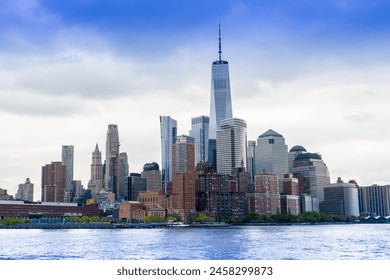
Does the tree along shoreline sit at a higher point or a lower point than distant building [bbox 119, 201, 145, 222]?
lower

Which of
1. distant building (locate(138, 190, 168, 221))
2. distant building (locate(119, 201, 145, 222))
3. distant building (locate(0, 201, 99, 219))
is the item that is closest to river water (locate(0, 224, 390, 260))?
distant building (locate(0, 201, 99, 219))

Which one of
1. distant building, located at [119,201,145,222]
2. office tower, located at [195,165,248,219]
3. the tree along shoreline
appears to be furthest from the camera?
office tower, located at [195,165,248,219]

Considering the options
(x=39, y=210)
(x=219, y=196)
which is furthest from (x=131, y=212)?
(x=219, y=196)

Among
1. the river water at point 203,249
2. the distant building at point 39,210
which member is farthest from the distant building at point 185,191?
the river water at point 203,249

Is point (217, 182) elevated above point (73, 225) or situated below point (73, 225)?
above

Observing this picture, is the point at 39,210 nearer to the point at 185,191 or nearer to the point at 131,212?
the point at 131,212

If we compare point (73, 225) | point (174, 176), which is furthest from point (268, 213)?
point (73, 225)

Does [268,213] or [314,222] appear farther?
[268,213]

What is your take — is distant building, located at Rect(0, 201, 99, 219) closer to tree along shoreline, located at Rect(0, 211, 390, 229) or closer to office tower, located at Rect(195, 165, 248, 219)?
tree along shoreline, located at Rect(0, 211, 390, 229)
